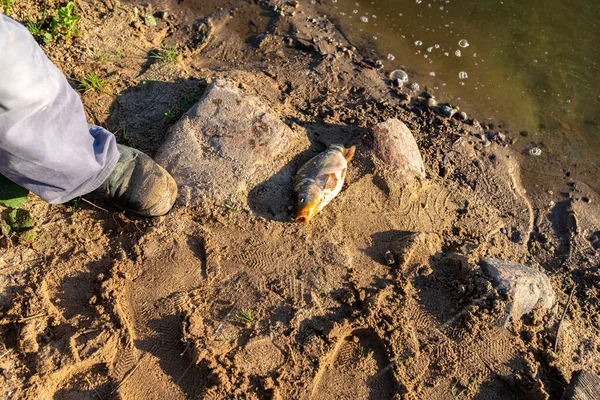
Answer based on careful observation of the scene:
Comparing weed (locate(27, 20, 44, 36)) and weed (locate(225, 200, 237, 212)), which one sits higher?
weed (locate(27, 20, 44, 36))

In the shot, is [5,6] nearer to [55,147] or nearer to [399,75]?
[55,147]

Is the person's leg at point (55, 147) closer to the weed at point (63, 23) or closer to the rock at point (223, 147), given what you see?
the rock at point (223, 147)

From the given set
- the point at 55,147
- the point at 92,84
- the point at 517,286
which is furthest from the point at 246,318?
the point at 92,84

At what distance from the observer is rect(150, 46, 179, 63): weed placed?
168 inches

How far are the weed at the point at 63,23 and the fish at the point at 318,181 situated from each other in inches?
103

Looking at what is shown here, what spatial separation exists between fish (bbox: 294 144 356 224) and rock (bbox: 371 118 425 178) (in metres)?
0.35

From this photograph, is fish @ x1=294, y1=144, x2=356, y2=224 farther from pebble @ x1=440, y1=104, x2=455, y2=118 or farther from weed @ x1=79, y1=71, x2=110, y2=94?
weed @ x1=79, y1=71, x2=110, y2=94

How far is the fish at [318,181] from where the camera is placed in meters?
3.23

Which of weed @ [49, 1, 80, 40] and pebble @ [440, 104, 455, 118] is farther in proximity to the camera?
pebble @ [440, 104, 455, 118]

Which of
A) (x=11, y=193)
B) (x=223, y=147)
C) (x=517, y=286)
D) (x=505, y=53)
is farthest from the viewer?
(x=505, y=53)

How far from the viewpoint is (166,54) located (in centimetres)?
439

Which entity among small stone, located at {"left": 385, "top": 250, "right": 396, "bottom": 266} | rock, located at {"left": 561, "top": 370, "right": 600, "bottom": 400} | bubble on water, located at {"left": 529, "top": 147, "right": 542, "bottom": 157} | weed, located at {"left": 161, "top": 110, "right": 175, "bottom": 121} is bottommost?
rock, located at {"left": 561, "top": 370, "right": 600, "bottom": 400}

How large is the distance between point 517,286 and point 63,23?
178 inches

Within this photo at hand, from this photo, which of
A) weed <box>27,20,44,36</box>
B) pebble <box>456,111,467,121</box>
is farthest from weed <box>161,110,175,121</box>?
pebble <box>456,111,467,121</box>
